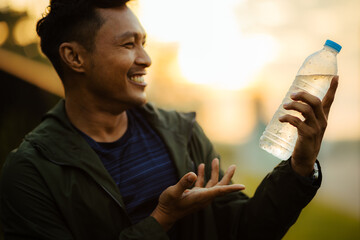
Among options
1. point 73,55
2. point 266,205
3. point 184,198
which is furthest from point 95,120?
point 266,205

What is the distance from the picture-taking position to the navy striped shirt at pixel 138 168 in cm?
239

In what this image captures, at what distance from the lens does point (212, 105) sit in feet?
81.4

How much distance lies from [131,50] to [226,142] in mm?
21742

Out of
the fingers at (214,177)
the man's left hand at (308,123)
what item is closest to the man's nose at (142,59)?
the fingers at (214,177)

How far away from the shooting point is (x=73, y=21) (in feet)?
8.52

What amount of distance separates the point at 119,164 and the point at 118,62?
2.13ft

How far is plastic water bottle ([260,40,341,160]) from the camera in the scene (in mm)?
2293

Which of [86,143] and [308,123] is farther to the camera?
[86,143]

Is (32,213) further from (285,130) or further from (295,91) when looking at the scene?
(295,91)

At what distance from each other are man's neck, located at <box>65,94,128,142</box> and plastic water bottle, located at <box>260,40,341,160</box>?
0.98 meters

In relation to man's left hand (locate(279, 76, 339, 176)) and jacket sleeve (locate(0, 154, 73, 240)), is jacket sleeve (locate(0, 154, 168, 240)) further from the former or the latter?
man's left hand (locate(279, 76, 339, 176))

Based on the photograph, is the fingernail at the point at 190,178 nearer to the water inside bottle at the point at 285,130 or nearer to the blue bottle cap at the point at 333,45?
the water inside bottle at the point at 285,130

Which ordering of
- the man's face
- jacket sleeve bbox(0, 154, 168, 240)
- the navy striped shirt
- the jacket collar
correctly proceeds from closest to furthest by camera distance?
jacket sleeve bbox(0, 154, 168, 240) < the jacket collar < the navy striped shirt < the man's face

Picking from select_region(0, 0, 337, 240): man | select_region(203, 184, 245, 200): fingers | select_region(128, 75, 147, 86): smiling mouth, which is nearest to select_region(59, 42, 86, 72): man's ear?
select_region(0, 0, 337, 240): man
